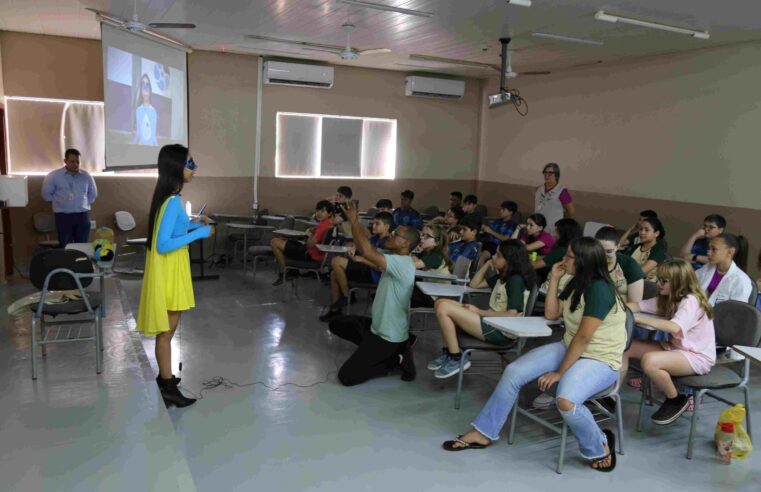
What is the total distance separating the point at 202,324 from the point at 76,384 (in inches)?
71.7

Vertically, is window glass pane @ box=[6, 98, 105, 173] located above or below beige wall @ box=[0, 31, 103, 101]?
below

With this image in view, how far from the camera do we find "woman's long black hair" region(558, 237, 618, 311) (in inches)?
119

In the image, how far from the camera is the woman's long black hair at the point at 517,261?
382 centimetres

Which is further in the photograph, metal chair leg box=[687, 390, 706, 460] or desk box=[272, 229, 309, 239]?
desk box=[272, 229, 309, 239]

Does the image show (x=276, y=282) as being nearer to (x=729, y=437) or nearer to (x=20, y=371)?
(x=20, y=371)

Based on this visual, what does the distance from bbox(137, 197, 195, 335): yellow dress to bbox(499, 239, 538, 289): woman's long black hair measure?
2.04m

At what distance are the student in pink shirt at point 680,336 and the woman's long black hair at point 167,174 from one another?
2728 mm

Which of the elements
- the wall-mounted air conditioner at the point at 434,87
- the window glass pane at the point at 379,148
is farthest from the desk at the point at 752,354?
the window glass pane at the point at 379,148

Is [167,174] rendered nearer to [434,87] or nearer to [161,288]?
[161,288]

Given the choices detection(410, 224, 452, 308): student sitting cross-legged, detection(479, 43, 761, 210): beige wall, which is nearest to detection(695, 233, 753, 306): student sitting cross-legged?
detection(410, 224, 452, 308): student sitting cross-legged

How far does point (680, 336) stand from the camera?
10.8 feet

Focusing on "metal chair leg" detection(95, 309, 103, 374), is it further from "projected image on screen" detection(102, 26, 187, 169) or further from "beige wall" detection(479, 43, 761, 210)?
"beige wall" detection(479, 43, 761, 210)

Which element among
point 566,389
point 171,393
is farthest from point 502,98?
point 171,393

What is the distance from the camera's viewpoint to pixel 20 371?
12.4 feet
